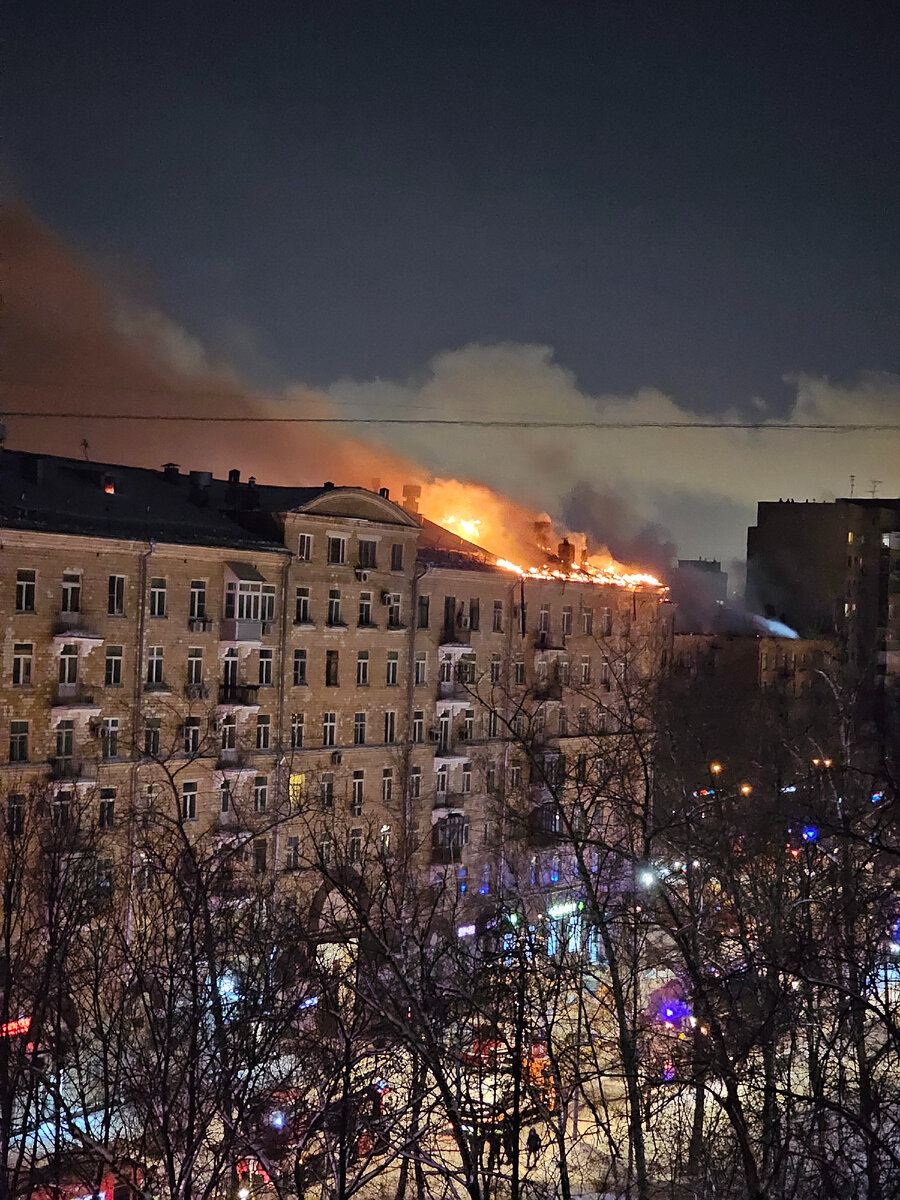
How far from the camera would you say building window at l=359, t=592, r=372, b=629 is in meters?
32.2

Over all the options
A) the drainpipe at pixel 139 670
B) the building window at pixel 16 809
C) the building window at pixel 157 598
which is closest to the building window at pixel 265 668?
the building window at pixel 157 598

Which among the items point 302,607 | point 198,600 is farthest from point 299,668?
point 198,600

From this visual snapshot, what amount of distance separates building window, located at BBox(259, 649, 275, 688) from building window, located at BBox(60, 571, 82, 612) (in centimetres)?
532

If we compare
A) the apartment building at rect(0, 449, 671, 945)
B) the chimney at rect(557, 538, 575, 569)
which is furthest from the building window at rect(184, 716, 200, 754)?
the chimney at rect(557, 538, 575, 569)

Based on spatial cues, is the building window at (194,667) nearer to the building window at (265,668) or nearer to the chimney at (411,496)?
the building window at (265,668)

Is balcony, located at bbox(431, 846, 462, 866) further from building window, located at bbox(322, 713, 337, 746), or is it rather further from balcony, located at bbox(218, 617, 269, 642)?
balcony, located at bbox(218, 617, 269, 642)

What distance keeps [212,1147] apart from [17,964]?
528 cm

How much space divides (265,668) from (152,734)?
3653mm

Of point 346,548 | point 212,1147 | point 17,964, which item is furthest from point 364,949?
point 346,548

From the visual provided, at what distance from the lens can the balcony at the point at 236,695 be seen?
28531mm

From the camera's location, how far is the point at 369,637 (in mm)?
32344

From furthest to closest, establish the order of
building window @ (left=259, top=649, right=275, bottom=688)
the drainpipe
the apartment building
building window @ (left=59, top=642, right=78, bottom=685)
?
1. building window @ (left=259, top=649, right=275, bottom=688)
2. the drainpipe
3. building window @ (left=59, top=642, right=78, bottom=685)
4. the apartment building

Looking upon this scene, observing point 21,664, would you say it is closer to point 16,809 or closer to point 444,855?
point 16,809

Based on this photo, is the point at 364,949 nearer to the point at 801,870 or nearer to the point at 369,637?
the point at 801,870
